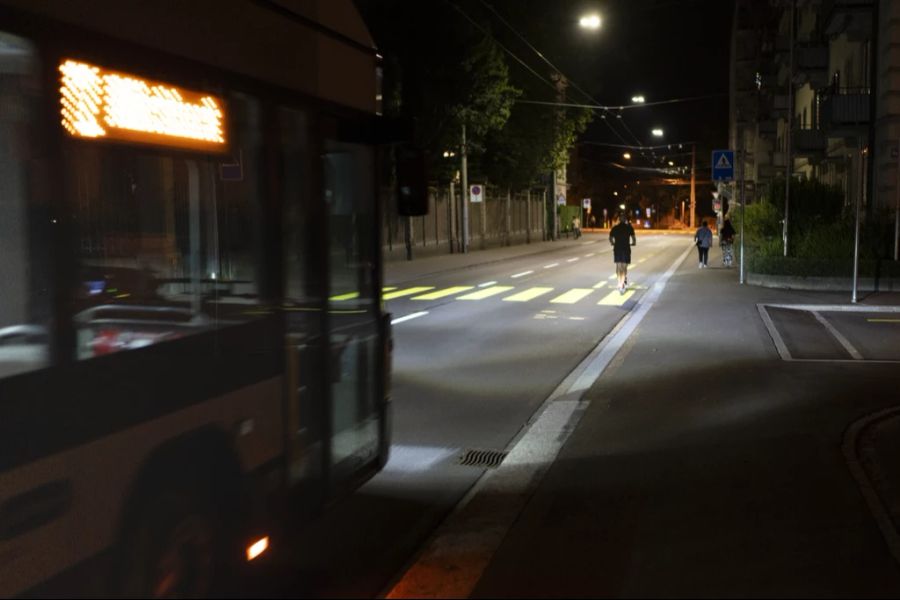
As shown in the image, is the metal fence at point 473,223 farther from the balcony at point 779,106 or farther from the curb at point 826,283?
the balcony at point 779,106

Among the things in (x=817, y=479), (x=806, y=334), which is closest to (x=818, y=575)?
(x=817, y=479)

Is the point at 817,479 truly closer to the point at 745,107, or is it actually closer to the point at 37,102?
the point at 37,102

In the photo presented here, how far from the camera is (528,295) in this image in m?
21.3

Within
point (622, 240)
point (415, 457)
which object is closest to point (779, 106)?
point (622, 240)

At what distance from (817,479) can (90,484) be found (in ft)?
16.7

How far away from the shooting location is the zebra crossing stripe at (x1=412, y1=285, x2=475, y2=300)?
21045 millimetres

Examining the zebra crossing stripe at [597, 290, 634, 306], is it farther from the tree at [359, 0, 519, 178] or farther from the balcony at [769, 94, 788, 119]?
the balcony at [769, 94, 788, 119]

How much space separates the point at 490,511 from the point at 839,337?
10431 mm

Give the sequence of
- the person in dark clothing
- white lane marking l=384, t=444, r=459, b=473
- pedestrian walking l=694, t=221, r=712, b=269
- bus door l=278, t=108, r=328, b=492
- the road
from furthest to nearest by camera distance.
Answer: pedestrian walking l=694, t=221, r=712, b=269 < the person in dark clothing < white lane marking l=384, t=444, r=459, b=473 < the road < bus door l=278, t=108, r=328, b=492

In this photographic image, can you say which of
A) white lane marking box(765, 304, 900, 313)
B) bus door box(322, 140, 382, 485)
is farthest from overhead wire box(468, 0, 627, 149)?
bus door box(322, 140, 382, 485)

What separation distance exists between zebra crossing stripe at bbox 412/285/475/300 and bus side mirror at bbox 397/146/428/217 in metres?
15.2

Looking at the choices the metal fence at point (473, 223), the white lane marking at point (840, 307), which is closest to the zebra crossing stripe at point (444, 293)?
the metal fence at point (473, 223)

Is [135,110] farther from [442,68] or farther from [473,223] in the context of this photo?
[473,223]

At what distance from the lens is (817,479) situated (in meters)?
6.36
